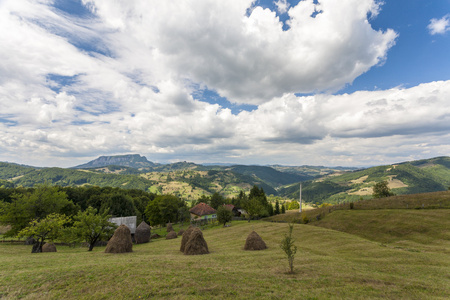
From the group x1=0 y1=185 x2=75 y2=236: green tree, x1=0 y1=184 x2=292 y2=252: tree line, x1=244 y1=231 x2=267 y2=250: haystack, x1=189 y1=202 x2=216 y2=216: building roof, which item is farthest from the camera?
x1=189 y1=202 x2=216 y2=216: building roof

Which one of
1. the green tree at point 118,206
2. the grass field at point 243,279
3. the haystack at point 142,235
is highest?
the grass field at point 243,279

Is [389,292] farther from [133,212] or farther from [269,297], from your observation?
[133,212]

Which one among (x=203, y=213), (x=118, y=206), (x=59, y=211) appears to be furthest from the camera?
(x=203, y=213)

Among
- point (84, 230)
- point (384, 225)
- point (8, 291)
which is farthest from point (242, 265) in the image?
point (384, 225)

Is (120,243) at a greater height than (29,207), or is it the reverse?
(29,207)

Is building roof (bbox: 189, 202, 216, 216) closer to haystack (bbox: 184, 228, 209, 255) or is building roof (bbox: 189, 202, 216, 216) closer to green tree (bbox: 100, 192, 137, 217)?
green tree (bbox: 100, 192, 137, 217)

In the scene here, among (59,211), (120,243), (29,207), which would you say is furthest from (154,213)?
(120,243)

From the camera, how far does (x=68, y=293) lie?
43.5 ft

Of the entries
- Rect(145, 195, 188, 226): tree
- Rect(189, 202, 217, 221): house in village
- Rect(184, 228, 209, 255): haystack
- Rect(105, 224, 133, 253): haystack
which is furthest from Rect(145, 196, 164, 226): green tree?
Rect(184, 228, 209, 255): haystack

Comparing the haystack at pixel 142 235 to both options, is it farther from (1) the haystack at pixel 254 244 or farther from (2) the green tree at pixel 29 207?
(1) the haystack at pixel 254 244

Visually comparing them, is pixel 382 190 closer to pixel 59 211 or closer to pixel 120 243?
pixel 120 243

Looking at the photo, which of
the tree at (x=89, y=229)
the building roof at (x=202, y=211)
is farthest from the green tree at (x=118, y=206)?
the tree at (x=89, y=229)

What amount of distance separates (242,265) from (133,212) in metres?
73.2

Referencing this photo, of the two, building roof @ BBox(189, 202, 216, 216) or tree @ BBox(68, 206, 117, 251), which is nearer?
tree @ BBox(68, 206, 117, 251)
